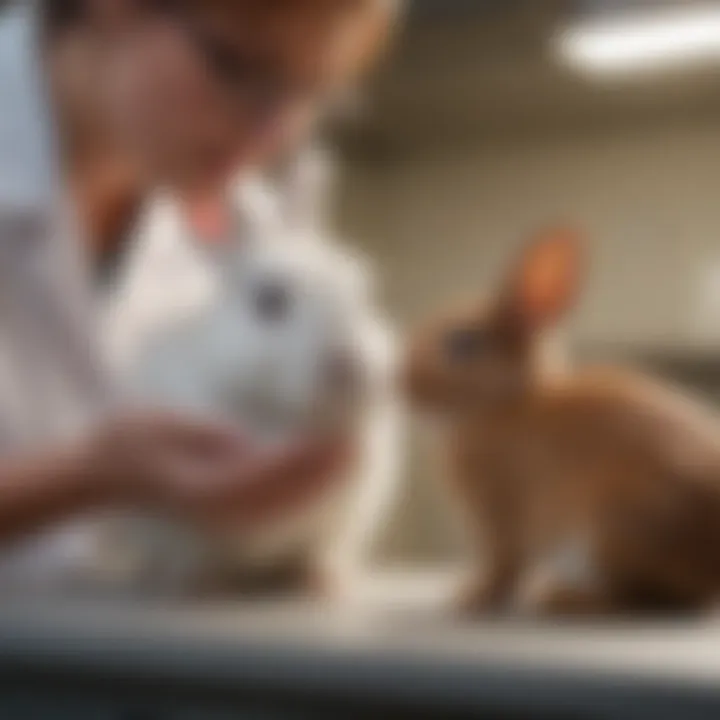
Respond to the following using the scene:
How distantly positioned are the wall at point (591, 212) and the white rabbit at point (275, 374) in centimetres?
42

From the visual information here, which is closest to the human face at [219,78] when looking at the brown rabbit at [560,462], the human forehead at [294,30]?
the human forehead at [294,30]

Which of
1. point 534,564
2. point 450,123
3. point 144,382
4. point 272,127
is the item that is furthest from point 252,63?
point 450,123

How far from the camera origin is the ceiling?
0.94 meters

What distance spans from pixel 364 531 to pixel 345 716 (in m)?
0.24

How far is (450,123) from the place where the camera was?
1.16 m

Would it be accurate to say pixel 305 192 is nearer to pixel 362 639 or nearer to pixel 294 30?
pixel 294 30

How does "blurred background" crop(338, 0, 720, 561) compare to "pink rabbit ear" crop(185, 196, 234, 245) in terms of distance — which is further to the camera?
"blurred background" crop(338, 0, 720, 561)

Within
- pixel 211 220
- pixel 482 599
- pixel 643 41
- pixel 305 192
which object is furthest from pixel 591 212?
pixel 482 599

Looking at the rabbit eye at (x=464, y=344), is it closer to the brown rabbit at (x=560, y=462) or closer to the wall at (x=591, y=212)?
the brown rabbit at (x=560, y=462)

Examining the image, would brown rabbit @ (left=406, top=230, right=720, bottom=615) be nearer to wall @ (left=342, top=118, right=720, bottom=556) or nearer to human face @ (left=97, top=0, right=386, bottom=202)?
human face @ (left=97, top=0, right=386, bottom=202)

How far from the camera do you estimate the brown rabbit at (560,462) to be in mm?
537

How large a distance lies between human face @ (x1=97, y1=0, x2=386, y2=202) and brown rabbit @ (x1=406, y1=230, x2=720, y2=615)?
15 cm

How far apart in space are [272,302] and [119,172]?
0.17m

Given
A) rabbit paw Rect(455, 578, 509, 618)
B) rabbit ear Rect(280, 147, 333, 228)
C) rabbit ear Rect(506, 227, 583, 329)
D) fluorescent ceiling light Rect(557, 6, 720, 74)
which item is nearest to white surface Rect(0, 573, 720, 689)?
rabbit paw Rect(455, 578, 509, 618)
